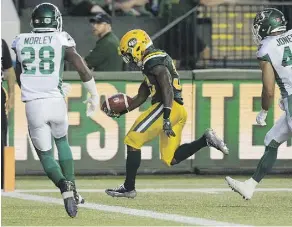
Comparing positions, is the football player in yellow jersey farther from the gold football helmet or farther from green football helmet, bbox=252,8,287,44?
green football helmet, bbox=252,8,287,44

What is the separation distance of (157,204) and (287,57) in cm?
193

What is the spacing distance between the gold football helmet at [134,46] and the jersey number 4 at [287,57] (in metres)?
1.55

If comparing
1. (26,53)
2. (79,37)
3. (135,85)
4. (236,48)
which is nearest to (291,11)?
(236,48)

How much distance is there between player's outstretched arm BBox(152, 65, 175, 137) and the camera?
1312 centimetres

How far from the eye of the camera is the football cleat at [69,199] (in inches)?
457

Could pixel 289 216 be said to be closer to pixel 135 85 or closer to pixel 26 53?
pixel 26 53

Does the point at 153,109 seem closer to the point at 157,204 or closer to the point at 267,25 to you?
the point at 157,204

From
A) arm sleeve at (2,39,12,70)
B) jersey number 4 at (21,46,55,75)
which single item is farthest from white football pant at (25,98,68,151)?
arm sleeve at (2,39,12,70)

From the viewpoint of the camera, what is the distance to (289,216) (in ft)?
39.1

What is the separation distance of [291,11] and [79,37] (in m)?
3.34

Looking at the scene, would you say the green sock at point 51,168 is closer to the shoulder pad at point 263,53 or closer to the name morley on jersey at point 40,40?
the name morley on jersey at point 40,40

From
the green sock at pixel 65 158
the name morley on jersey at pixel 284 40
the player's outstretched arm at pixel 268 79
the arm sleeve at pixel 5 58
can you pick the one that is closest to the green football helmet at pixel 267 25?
the name morley on jersey at pixel 284 40

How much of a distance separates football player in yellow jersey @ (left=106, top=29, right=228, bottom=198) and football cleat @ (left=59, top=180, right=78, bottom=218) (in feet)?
5.62

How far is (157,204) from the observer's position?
42.5 feet
